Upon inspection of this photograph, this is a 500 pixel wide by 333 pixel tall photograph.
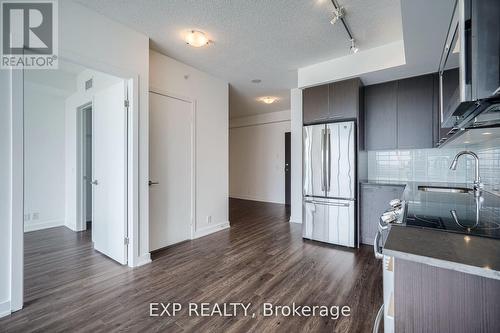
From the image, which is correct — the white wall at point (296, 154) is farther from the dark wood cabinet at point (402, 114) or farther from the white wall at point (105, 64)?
the white wall at point (105, 64)

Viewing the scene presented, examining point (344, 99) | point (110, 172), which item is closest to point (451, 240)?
point (344, 99)

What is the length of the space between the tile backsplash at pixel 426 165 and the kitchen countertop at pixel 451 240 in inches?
56.9

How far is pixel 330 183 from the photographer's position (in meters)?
3.43

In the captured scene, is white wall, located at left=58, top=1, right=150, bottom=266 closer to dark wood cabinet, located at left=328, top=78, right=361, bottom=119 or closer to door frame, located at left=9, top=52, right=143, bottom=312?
door frame, located at left=9, top=52, right=143, bottom=312

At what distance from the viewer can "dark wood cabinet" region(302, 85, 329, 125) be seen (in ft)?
11.7

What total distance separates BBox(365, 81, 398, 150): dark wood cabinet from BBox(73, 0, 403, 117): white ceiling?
0.80 meters

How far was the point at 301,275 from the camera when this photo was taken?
8.16 feet

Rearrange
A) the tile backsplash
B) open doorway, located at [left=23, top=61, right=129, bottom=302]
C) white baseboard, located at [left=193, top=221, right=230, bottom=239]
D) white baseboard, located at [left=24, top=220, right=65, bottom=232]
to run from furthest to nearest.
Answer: white baseboard, located at [left=24, top=220, right=65, bottom=232]
white baseboard, located at [left=193, top=221, right=230, bottom=239]
open doorway, located at [left=23, top=61, right=129, bottom=302]
the tile backsplash

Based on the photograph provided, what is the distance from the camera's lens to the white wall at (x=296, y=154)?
4.64 metres

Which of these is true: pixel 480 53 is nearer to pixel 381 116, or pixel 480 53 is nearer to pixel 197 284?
pixel 197 284

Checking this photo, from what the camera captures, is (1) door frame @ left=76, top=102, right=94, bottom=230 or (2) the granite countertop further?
(1) door frame @ left=76, top=102, right=94, bottom=230

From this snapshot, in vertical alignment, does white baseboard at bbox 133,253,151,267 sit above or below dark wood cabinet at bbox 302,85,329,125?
below

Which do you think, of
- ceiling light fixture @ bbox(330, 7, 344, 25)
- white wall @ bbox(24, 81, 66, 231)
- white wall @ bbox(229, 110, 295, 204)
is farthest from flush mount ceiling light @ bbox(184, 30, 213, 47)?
white wall @ bbox(229, 110, 295, 204)

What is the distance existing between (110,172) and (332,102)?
3.25m
